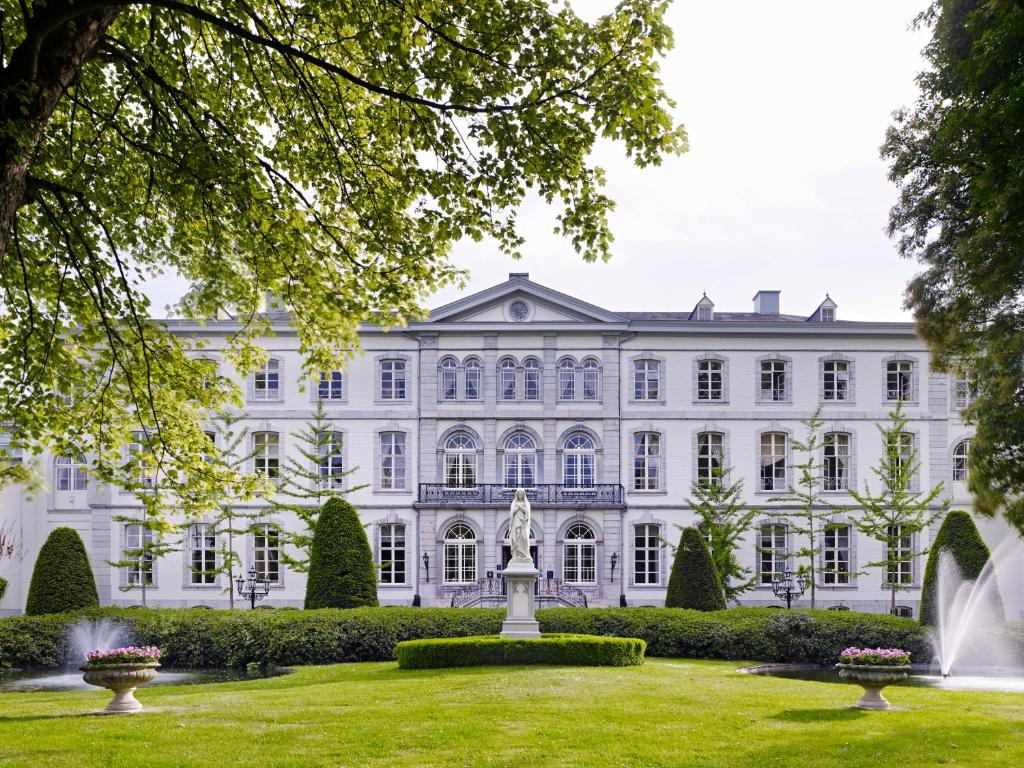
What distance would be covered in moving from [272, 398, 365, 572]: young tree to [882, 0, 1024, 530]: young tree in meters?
21.5

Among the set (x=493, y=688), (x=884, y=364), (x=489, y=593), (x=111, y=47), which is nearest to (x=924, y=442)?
(x=884, y=364)

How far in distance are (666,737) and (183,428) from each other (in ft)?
19.4

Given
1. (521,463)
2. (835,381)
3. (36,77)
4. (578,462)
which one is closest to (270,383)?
(521,463)

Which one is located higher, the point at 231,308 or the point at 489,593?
the point at 231,308

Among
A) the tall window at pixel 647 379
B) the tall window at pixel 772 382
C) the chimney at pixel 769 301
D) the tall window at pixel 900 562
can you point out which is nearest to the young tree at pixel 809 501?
the tall window at pixel 772 382

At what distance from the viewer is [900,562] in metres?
33.3

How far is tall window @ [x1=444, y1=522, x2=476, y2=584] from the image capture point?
34469mm

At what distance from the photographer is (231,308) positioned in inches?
476

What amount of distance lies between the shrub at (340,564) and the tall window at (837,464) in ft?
54.6

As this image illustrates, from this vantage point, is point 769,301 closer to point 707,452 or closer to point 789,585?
point 707,452

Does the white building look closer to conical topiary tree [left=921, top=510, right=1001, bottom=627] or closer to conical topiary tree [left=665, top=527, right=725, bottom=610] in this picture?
conical topiary tree [left=665, top=527, right=725, bottom=610]

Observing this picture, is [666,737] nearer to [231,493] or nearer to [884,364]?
[231,493]

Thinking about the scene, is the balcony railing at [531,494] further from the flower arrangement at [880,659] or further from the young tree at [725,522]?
the flower arrangement at [880,659]

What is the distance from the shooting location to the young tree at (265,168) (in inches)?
336
